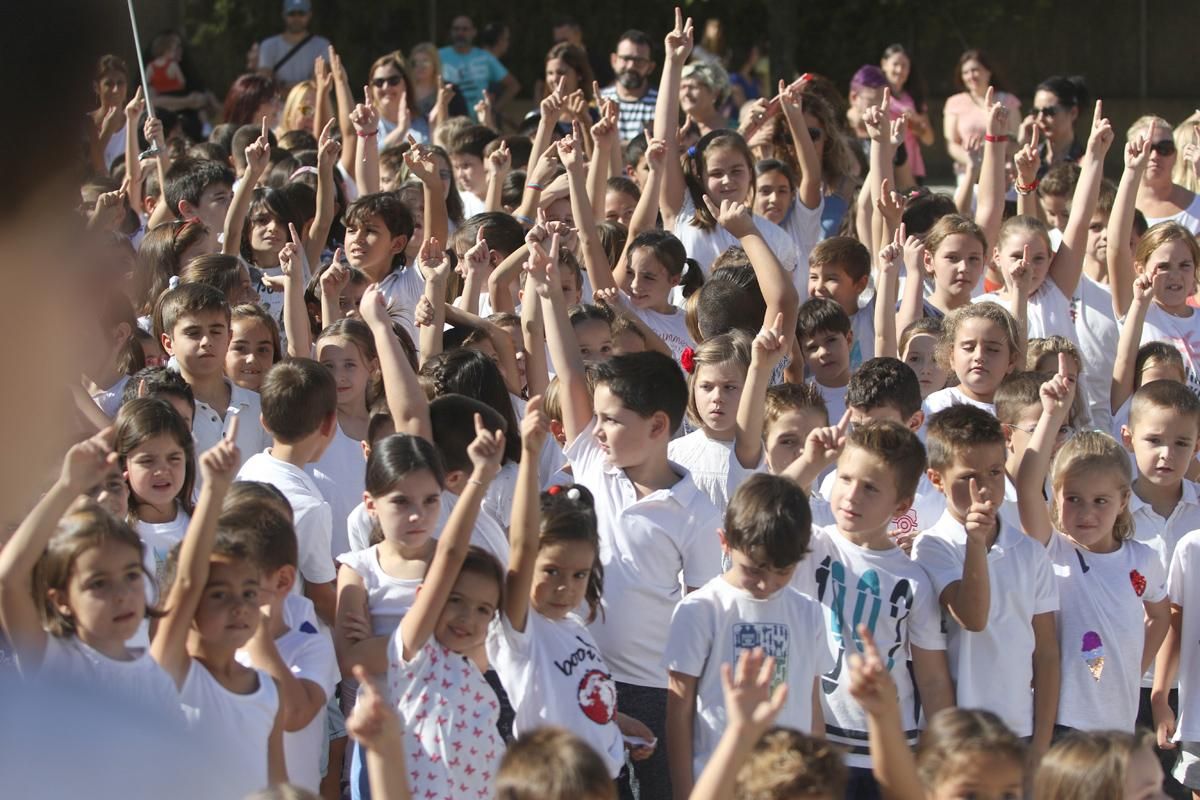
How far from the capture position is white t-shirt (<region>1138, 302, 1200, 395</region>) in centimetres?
641

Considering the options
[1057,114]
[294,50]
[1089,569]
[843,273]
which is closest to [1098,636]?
[1089,569]

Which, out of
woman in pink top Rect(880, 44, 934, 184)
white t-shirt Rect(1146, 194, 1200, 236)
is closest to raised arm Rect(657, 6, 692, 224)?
white t-shirt Rect(1146, 194, 1200, 236)

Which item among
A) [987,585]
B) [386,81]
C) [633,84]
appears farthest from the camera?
[633,84]

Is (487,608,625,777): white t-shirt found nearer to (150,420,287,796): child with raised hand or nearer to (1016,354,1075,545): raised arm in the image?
(150,420,287,796): child with raised hand

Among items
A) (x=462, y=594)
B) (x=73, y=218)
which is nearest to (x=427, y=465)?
(x=462, y=594)

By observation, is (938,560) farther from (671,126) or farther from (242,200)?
(242,200)

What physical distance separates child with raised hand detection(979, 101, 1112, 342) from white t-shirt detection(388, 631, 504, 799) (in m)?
3.49

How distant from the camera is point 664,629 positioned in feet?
14.0

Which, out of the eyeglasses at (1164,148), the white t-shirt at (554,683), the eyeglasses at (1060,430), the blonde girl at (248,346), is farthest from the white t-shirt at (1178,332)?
the white t-shirt at (554,683)

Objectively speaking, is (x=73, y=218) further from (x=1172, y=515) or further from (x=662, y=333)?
(x=662, y=333)

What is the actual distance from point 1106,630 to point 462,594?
6.34ft

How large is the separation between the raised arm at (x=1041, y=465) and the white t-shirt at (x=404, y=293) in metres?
2.67

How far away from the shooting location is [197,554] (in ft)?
10.6

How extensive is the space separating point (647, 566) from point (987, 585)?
868mm
